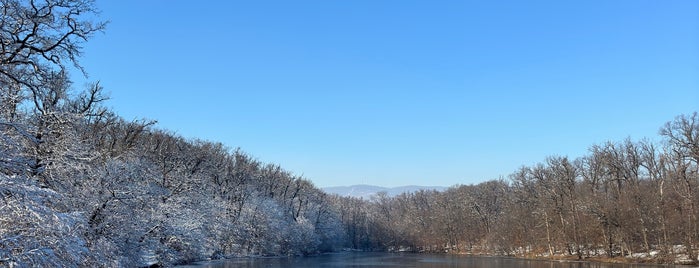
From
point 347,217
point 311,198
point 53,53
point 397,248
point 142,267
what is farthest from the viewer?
point 347,217

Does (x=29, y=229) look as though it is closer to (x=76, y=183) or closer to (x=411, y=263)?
(x=76, y=183)

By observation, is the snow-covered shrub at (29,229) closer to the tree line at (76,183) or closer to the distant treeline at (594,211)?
the tree line at (76,183)

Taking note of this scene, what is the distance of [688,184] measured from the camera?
170ft

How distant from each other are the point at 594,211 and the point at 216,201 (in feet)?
166

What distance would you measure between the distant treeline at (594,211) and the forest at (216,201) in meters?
0.22

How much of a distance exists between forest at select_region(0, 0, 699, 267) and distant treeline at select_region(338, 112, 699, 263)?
0.22 m

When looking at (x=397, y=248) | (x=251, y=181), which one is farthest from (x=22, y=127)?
(x=397, y=248)

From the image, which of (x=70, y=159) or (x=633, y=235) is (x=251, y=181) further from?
(x=70, y=159)

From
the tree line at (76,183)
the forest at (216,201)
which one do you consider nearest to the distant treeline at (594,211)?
the forest at (216,201)

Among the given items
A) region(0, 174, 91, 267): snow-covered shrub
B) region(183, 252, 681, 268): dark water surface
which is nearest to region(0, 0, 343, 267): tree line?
region(0, 174, 91, 267): snow-covered shrub

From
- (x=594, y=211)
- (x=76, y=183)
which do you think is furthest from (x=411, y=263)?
(x=76, y=183)

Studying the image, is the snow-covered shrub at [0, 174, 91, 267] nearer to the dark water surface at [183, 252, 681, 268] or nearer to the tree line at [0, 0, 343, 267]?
the tree line at [0, 0, 343, 267]

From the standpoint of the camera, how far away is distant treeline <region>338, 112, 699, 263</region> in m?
52.1

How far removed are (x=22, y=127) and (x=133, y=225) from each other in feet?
53.5
